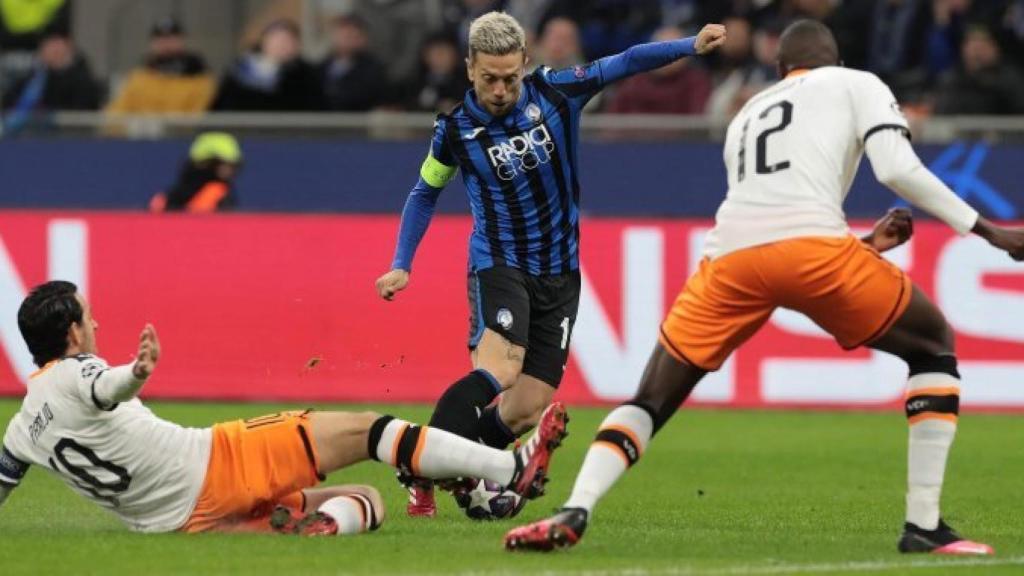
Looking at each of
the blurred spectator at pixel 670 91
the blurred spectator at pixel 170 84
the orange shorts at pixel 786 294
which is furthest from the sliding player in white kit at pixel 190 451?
the blurred spectator at pixel 170 84

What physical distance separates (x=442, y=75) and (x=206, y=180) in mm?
2695

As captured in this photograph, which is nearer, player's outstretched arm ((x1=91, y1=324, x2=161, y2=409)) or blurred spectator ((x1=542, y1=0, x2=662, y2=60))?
player's outstretched arm ((x1=91, y1=324, x2=161, y2=409))

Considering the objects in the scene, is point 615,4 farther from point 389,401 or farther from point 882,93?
point 882,93

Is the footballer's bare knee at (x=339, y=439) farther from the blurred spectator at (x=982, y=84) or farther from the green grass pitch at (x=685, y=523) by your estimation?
the blurred spectator at (x=982, y=84)

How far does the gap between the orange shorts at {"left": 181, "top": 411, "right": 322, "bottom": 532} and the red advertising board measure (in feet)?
24.3

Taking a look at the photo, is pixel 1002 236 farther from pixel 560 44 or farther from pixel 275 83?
pixel 275 83

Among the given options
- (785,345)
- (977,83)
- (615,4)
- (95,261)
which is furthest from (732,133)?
(615,4)

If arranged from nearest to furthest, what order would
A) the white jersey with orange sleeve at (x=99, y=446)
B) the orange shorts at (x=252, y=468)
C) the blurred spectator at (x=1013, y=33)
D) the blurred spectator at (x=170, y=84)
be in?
1. the white jersey with orange sleeve at (x=99, y=446)
2. the orange shorts at (x=252, y=468)
3. the blurred spectator at (x=1013, y=33)
4. the blurred spectator at (x=170, y=84)

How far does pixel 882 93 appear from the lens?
307 inches

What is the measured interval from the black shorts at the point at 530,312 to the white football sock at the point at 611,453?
1.70 metres

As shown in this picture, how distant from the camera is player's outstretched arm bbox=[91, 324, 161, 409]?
24.9 ft

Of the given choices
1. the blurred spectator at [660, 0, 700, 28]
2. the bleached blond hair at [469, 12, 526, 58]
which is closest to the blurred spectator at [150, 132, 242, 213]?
the blurred spectator at [660, 0, 700, 28]

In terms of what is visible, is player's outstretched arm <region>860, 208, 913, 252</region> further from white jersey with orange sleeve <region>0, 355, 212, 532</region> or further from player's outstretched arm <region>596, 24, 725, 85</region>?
white jersey with orange sleeve <region>0, 355, 212, 532</region>

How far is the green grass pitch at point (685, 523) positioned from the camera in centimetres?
761
